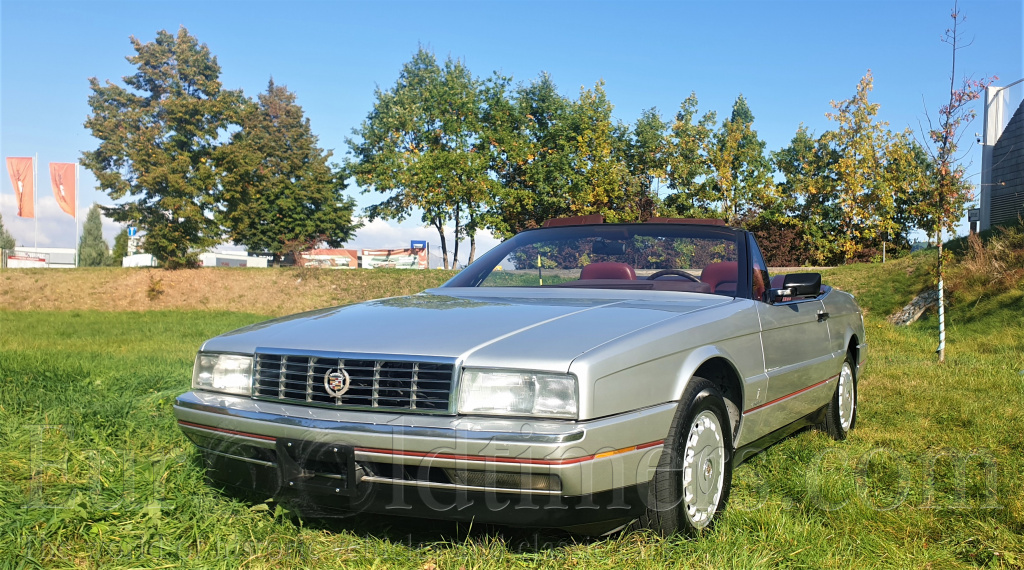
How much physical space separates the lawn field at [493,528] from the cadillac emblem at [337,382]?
0.61 metres

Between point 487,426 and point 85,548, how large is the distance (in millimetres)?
1652

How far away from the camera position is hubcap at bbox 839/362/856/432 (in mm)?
5160

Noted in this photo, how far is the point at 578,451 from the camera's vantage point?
2.44 metres

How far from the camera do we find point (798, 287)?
4168 mm

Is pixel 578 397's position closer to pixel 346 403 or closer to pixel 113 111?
pixel 346 403

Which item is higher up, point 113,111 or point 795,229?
point 113,111

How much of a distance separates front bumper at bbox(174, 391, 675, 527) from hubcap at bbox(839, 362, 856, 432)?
9.50 feet

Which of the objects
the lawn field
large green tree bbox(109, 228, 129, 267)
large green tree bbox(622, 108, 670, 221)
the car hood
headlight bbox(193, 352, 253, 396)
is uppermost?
large green tree bbox(622, 108, 670, 221)

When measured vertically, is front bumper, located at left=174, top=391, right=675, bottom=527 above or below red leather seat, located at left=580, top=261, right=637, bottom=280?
below

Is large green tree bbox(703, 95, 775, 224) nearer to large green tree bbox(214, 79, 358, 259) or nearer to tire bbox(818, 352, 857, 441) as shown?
large green tree bbox(214, 79, 358, 259)

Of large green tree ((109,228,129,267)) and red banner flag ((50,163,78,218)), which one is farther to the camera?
large green tree ((109,228,129,267))

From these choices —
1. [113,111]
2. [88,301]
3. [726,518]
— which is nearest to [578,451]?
[726,518]

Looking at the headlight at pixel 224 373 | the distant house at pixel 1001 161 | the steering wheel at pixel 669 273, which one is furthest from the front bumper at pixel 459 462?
the distant house at pixel 1001 161

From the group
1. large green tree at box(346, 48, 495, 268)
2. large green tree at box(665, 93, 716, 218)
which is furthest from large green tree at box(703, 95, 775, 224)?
large green tree at box(346, 48, 495, 268)
